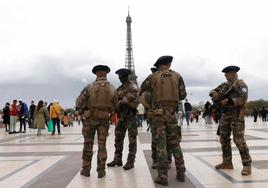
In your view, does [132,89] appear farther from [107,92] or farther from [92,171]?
[92,171]

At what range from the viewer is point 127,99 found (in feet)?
28.5

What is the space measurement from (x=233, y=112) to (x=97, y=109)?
8.06 feet

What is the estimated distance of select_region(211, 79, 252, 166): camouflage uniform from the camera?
8109 millimetres

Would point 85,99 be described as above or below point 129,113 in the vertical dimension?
above

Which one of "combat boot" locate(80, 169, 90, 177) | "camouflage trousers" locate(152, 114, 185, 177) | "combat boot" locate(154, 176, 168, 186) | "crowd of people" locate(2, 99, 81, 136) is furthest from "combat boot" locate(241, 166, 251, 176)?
"crowd of people" locate(2, 99, 81, 136)

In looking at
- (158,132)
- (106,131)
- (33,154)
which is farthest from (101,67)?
→ (33,154)

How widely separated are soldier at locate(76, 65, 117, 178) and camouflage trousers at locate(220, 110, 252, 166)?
6.83ft

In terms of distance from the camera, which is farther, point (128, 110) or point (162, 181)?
point (128, 110)

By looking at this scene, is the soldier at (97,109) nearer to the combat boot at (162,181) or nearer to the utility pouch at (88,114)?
the utility pouch at (88,114)

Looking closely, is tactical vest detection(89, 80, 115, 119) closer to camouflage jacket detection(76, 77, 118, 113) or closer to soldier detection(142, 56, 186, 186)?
camouflage jacket detection(76, 77, 118, 113)

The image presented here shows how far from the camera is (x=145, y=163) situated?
9.58 m

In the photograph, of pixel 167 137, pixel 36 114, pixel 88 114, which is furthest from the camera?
pixel 36 114

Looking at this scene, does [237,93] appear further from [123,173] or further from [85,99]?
[85,99]

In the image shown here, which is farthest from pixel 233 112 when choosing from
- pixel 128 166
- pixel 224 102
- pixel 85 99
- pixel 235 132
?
pixel 85 99
